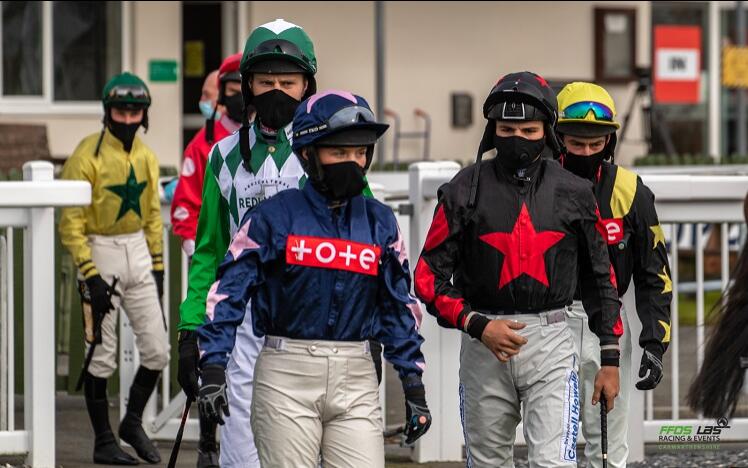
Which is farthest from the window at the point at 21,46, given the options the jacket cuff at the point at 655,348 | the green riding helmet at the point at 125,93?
the jacket cuff at the point at 655,348

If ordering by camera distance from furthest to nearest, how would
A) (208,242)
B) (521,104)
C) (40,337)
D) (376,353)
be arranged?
(40,337)
(208,242)
(521,104)
(376,353)

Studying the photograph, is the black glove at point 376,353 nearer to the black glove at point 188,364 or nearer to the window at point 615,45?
the black glove at point 188,364

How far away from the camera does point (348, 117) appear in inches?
209

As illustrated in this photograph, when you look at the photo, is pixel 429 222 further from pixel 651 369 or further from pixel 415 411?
pixel 415 411

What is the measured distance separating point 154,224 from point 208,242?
9.07ft

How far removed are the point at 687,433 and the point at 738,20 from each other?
10.8 metres

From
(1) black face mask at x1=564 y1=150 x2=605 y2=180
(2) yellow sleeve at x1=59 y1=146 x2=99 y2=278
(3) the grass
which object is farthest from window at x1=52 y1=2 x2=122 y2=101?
(1) black face mask at x1=564 y1=150 x2=605 y2=180

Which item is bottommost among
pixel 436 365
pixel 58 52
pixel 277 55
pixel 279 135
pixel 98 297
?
pixel 436 365

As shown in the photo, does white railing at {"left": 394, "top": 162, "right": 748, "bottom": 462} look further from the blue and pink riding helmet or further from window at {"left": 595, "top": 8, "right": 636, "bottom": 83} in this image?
window at {"left": 595, "top": 8, "right": 636, "bottom": 83}

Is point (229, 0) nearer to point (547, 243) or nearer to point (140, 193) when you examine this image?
point (140, 193)

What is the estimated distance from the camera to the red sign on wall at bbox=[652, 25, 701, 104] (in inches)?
807

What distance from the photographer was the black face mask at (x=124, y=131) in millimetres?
8727

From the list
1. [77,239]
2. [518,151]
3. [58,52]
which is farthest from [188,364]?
[58,52]

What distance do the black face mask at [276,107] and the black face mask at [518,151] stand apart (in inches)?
28.8
